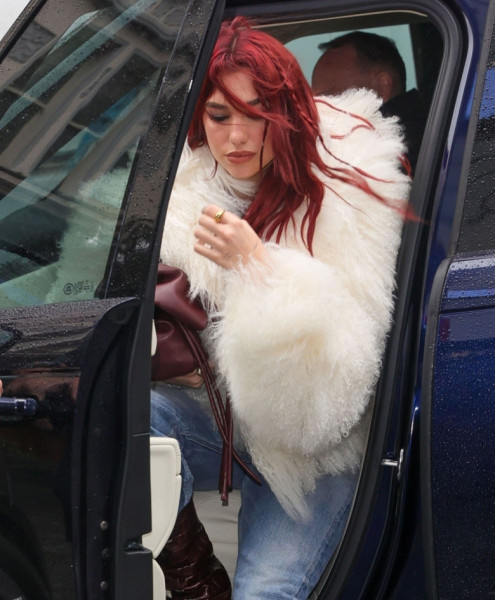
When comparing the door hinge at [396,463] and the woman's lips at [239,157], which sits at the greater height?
the woman's lips at [239,157]

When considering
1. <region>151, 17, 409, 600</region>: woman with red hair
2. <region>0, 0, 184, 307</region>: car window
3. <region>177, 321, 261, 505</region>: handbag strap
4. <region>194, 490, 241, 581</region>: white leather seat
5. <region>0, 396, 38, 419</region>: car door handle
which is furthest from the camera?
<region>194, 490, 241, 581</region>: white leather seat

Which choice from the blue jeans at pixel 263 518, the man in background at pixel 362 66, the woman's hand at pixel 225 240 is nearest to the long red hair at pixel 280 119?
the woman's hand at pixel 225 240

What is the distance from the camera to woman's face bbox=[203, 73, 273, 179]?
1.82 m

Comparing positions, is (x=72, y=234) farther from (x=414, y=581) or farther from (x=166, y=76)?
(x=414, y=581)

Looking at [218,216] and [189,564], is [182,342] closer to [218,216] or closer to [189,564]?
[218,216]

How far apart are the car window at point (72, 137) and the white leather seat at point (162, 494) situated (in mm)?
305

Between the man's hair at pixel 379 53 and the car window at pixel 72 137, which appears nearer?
the car window at pixel 72 137

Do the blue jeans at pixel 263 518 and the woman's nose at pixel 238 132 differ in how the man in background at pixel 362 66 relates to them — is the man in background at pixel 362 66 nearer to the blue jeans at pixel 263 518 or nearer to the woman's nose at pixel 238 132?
the woman's nose at pixel 238 132

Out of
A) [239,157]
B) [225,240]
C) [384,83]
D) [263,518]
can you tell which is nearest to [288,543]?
[263,518]

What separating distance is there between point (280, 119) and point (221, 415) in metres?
0.59

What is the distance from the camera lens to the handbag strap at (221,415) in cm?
178

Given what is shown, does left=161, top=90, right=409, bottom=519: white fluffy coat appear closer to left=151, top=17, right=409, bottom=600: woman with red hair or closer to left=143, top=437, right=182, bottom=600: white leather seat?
left=151, top=17, right=409, bottom=600: woman with red hair

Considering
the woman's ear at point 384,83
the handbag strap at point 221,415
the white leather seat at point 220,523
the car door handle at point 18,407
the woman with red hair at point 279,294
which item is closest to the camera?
the car door handle at point 18,407

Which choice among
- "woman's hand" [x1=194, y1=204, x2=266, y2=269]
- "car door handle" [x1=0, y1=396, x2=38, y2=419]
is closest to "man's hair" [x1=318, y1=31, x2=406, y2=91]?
"woman's hand" [x1=194, y1=204, x2=266, y2=269]
